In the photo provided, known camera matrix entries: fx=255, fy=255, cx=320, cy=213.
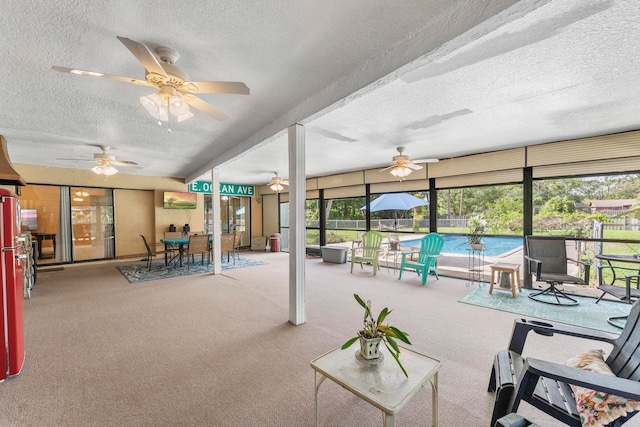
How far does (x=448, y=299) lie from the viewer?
13.2 ft

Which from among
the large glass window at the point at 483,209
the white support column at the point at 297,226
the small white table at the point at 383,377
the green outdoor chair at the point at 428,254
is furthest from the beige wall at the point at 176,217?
the small white table at the point at 383,377

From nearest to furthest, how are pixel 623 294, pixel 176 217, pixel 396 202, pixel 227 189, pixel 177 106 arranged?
pixel 177 106 < pixel 623 294 < pixel 396 202 < pixel 176 217 < pixel 227 189

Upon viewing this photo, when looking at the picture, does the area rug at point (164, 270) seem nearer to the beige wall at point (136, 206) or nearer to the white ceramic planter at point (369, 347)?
the beige wall at point (136, 206)

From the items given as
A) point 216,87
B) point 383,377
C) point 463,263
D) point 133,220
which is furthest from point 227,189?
point 383,377

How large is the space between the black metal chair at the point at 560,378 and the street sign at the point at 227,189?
931 cm

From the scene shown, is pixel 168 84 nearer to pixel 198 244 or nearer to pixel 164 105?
pixel 164 105

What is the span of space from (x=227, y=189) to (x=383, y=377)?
9231mm

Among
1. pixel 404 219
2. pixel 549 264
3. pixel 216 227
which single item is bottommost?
pixel 549 264

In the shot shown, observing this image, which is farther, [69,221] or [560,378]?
[69,221]

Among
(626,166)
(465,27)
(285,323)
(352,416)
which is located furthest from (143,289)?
(626,166)

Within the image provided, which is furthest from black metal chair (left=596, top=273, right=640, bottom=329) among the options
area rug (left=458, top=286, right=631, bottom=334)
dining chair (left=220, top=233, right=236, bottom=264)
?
dining chair (left=220, top=233, right=236, bottom=264)

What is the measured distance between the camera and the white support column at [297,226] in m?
3.16

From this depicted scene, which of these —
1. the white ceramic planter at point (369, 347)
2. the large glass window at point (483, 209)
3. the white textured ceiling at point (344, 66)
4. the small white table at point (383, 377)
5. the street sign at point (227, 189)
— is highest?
the white textured ceiling at point (344, 66)

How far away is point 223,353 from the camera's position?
2.51m
